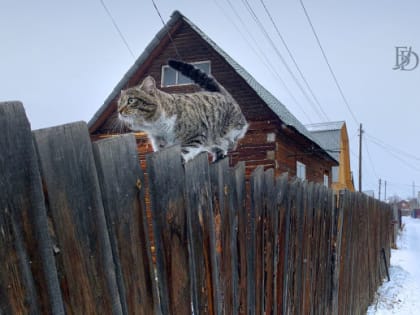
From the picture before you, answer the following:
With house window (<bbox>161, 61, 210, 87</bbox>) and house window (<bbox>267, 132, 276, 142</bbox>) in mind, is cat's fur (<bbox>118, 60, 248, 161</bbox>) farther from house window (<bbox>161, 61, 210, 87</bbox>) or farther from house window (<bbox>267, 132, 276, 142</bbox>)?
house window (<bbox>161, 61, 210, 87</bbox>)

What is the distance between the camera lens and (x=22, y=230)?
2.69ft

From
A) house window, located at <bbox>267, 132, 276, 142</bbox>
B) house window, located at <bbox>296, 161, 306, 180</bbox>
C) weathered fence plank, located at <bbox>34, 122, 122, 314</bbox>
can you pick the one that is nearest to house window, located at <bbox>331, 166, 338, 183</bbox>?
house window, located at <bbox>296, 161, 306, 180</bbox>

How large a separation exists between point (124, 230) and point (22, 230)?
0.31 meters

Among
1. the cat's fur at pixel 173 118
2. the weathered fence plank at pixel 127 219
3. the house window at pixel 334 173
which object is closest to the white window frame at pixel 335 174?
the house window at pixel 334 173

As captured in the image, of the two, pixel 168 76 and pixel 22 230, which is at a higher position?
pixel 168 76

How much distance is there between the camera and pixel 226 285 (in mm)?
1759

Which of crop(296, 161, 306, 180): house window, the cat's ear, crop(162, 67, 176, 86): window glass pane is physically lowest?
crop(296, 161, 306, 180): house window

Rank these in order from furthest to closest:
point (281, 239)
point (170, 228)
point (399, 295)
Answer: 1. point (399, 295)
2. point (281, 239)
3. point (170, 228)

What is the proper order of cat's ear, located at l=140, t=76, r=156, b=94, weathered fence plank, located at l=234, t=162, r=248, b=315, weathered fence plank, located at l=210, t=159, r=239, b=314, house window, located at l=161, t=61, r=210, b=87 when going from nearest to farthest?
weathered fence plank, located at l=210, t=159, r=239, b=314 → weathered fence plank, located at l=234, t=162, r=248, b=315 → cat's ear, located at l=140, t=76, r=156, b=94 → house window, located at l=161, t=61, r=210, b=87

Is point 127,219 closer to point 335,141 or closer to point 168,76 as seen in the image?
point 168,76

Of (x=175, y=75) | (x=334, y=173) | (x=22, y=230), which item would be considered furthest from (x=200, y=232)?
(x=334, y=173)

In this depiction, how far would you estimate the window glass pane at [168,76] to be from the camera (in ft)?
39.1

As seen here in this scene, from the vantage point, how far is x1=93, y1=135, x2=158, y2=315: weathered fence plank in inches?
40.4

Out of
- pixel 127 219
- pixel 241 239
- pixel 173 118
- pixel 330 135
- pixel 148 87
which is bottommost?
pixel 330 135
